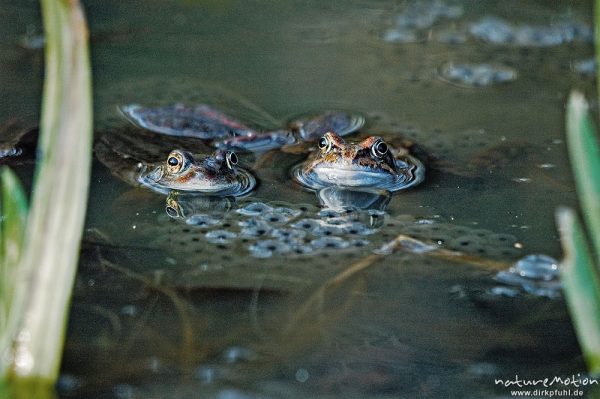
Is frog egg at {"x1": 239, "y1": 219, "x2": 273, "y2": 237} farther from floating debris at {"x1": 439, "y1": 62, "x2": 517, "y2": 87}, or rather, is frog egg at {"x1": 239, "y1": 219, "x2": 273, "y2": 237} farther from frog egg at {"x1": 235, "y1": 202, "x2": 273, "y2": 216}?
floating debris at {"x1": 439, "y1": 62, "x2": 517, "y2": 87}

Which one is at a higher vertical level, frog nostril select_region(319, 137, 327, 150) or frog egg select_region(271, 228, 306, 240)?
frog nostril select_region(319, 137, 327, 150)

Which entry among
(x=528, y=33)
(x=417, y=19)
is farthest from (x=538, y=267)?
(x=417, y=19)

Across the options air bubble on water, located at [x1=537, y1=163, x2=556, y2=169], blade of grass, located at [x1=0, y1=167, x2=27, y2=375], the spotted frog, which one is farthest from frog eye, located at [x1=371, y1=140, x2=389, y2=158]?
blade of grass, located at [x1=0, y1=167, x2=27, y2=375]

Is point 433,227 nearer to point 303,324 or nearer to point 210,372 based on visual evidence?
point 303,324

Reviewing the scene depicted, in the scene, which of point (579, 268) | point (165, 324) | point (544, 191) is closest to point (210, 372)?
→ point (165, 324)

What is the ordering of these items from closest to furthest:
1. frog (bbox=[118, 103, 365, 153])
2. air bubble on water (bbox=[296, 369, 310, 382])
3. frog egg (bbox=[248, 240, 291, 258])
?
air bubble on water (bbox=[296, 369, 310, 382]) → frog egg (bbox=[248, 240, 291, 258]) → frog (bbox=[118, 103, 365, 153])

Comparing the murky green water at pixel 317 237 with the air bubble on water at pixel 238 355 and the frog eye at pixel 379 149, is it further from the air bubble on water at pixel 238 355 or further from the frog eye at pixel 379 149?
the frog eye at pixel 379 149

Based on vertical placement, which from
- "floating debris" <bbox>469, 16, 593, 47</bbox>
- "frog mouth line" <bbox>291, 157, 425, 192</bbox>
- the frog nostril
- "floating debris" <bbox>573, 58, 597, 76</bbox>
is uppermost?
"floating debris" <bbox>469, 16, 593, 47</bbox>
